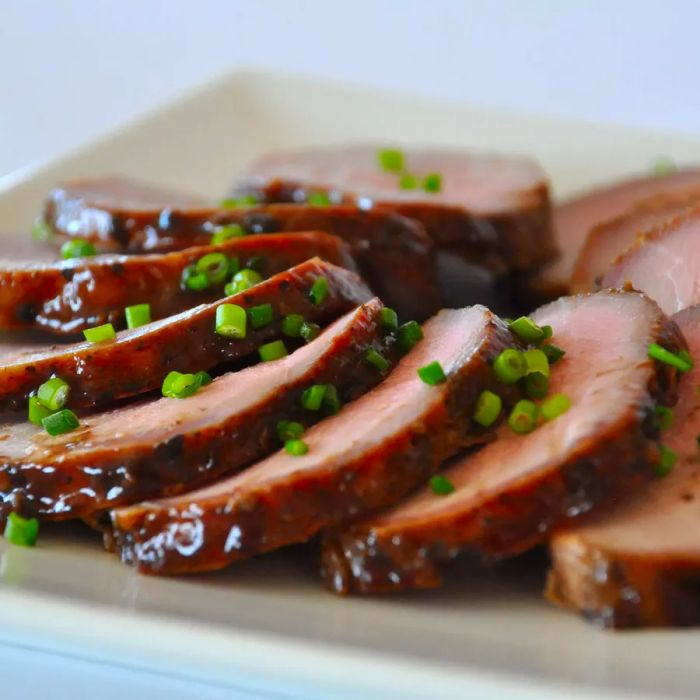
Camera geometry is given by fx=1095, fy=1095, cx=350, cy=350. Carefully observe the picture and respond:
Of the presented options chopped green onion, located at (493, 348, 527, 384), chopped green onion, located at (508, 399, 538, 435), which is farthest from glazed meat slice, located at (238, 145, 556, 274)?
chopped green onion, located at (508, 399, 538, 435)

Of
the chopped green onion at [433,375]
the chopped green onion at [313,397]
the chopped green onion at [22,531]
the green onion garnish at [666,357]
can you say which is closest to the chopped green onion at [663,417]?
the green onion garnish at [666,357]

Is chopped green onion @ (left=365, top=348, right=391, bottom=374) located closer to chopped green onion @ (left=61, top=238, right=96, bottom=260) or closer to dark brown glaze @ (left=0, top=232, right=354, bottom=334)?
dark brown glaze @ (left=0, top=232, right=354, bottom=334)

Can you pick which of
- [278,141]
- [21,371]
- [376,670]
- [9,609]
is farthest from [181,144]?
[376,670]

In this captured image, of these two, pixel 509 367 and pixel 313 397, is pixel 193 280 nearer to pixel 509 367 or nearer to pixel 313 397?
pixel 313 397

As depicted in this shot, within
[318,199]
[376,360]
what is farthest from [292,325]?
[318,199]

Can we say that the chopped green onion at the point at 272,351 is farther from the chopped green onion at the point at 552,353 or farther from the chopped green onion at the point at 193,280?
the chopped green onion at the point at 552,353

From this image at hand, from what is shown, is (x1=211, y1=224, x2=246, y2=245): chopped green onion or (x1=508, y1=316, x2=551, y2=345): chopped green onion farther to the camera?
(x1=211, y1=224, x2=246, y2=245): chopped green onion
